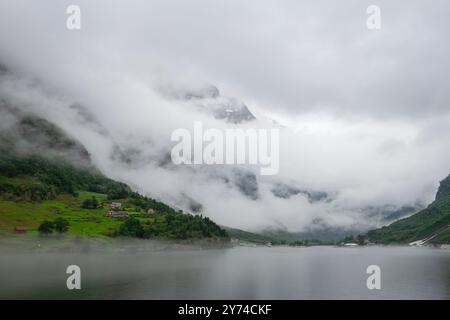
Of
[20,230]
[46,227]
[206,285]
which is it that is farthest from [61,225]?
[206,285]

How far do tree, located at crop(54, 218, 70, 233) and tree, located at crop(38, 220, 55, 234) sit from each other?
2.47m

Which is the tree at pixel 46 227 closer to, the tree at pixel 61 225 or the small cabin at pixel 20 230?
the tree at pixel 61 225

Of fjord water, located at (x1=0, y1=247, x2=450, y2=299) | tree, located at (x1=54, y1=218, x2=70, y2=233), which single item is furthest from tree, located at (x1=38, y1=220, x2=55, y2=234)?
fjord water, located at (x1=0, y1=247, x2=450, y2=299)

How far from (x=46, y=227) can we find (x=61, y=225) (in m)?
7.35

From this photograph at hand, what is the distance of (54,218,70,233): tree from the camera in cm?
18750

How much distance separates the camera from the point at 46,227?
184m

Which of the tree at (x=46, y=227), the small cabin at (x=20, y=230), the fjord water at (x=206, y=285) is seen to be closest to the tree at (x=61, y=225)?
the tree at (x=46, y=227)

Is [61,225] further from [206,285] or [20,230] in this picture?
[206,285]

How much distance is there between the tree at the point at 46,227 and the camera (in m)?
182
